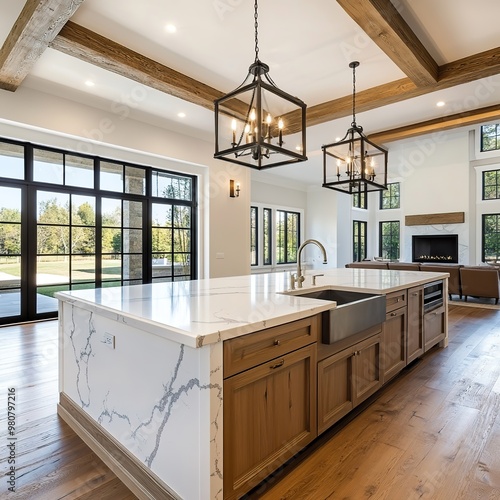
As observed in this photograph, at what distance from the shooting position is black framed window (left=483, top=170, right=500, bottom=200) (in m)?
9.95

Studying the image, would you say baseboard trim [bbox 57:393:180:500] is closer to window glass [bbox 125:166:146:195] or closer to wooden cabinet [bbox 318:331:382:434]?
wooden cabinet [bbox 318:331:382:434]

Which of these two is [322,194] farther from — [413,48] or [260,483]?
[260,483]

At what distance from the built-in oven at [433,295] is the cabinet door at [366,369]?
3.79 feet

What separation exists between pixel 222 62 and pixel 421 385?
3771 mm

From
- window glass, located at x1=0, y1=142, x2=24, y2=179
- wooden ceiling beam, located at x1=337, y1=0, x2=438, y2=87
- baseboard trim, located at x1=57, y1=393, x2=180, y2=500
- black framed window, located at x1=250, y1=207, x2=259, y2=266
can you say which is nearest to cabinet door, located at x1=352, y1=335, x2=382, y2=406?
baseboard trim, located at x1=57, y1=393, x2=180, y2=500

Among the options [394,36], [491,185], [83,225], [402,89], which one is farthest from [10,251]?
[491,185]

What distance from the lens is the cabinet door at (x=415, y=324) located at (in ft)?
9.77

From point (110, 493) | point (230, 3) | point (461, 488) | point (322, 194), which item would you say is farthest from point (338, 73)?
point (322, 194)

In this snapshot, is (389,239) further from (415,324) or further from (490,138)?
(415,324)

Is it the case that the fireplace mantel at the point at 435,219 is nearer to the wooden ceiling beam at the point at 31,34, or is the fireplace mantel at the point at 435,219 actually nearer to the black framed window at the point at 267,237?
the black framed window at the point at 267,237

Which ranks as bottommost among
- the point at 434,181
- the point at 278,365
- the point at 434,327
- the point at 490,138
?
the point at 434,327

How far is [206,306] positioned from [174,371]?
1.45 ft

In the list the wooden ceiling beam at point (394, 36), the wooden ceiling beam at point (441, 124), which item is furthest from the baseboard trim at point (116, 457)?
the wooden ceiling beam at point (441, 124)

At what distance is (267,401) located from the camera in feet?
5.02
